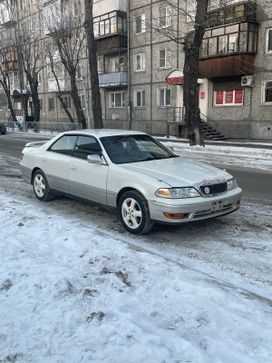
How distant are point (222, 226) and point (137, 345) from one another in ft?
11.5

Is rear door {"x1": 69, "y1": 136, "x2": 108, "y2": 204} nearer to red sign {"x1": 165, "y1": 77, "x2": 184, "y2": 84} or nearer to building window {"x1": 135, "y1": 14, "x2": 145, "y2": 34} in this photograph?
red sign {"x1": 165, "y1": 77, "x2": 184, "y2": 84}

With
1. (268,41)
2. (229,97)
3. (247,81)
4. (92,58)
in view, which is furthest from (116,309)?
(229,97)

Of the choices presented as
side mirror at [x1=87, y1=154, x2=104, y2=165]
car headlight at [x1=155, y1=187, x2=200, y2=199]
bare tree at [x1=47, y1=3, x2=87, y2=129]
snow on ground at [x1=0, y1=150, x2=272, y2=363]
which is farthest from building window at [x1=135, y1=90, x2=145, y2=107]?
car headlight at [x1=155, y1=187, x2=200, y2=199]

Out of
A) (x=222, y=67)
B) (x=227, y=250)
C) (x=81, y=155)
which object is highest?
(x=222, y=67)

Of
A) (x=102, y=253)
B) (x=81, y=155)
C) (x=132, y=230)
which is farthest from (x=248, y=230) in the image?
(x=81, y=155)

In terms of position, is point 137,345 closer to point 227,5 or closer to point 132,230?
point 132,230

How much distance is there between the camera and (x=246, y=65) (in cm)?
2336

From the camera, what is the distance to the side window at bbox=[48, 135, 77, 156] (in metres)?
7.22

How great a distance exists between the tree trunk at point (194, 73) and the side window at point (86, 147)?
454 inches

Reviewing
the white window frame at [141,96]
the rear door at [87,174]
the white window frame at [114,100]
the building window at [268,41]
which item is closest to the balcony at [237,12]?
the building window at [268,41]

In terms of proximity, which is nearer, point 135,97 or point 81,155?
point 81,155

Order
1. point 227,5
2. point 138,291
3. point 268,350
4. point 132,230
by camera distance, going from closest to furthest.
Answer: point 268,350
point 138,291
point 132,230
point 227,5

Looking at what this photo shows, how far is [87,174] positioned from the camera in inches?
260

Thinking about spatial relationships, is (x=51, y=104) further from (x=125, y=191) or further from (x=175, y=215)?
(x=175, y=215)
